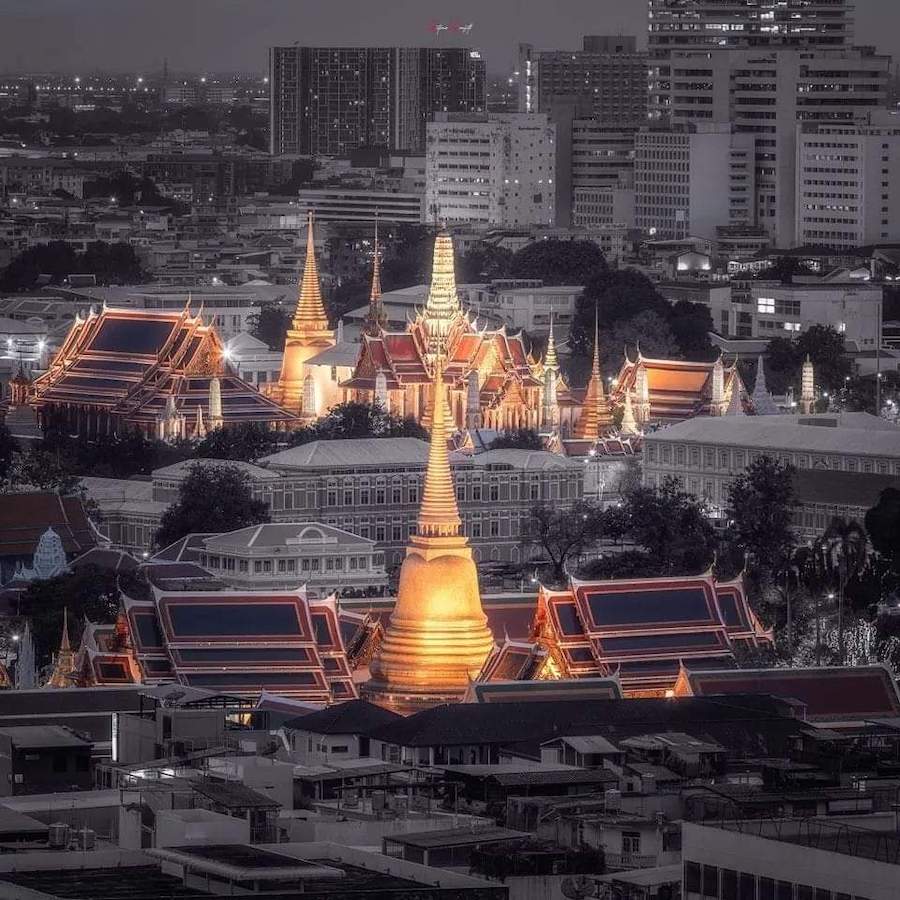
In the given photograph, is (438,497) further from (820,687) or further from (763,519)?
(763,519)

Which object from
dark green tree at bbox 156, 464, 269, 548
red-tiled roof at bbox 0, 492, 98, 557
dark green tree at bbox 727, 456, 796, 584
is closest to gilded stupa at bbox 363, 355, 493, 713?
dark green tree at bbox 727, 456, 796, 584

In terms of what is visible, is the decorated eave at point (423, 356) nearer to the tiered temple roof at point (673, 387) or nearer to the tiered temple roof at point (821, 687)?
the tiered temple roof at point (673, 387)

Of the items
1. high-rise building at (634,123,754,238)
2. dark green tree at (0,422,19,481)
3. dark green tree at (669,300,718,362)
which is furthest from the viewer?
high-rise building at (634,123,754,238)

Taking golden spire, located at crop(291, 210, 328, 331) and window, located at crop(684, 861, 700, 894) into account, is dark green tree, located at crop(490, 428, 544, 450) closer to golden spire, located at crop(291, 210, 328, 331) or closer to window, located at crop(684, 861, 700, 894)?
golden spire, located at crop(291, 210, 328, 331)

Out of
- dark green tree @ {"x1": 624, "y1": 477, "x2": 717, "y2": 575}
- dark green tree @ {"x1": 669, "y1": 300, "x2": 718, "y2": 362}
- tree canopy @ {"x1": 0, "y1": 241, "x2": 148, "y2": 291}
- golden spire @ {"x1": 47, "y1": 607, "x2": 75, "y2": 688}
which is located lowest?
tree canopy @ {"x1": 0, "y1": 241, "x2": 148, "y2": 291}

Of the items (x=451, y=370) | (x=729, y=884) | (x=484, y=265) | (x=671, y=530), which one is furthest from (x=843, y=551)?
(x=484, y=265)

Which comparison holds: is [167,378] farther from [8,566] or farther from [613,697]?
[613,697]
